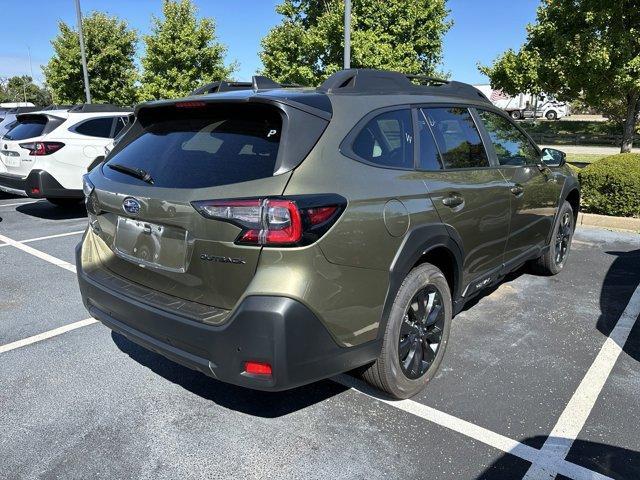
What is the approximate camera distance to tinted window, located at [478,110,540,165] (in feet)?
13.4

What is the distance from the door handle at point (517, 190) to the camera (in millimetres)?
3961

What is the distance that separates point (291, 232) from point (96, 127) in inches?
301

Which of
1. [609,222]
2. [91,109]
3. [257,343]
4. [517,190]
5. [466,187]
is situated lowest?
[609,222]

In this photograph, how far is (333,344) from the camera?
8.02ft

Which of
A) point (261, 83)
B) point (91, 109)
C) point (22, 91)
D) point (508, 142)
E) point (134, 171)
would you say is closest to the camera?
point (134, 171)

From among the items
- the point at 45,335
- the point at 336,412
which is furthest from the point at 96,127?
the point at 336,412

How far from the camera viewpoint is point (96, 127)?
8750 mm

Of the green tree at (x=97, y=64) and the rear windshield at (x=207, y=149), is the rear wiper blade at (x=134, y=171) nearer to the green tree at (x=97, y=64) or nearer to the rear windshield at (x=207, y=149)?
the rear windshield at (x=207, y=149)

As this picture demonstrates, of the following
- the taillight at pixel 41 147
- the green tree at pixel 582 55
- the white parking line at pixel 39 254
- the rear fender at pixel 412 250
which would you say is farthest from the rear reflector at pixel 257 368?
the green tree at pixel 582 55

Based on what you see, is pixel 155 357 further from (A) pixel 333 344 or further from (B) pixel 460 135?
(B) pixel 460 135

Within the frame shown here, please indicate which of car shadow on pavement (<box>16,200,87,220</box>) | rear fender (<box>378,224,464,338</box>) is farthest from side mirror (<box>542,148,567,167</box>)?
car shadow on pavement (<box>16,200,87,220</box>)

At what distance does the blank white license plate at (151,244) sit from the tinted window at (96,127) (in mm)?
6519

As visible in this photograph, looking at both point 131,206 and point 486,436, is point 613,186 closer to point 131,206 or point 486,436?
point 486,436

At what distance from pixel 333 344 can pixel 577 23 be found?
14520mm
